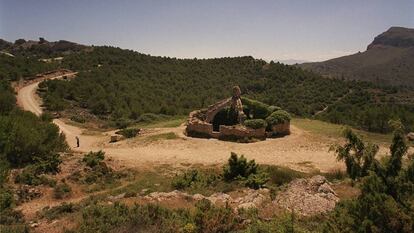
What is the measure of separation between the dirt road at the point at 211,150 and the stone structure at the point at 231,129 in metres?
0.69

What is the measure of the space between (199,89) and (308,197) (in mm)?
40596

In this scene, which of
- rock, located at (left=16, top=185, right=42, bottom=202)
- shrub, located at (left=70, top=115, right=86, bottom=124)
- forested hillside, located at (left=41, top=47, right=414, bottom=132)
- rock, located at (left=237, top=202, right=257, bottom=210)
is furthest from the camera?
forested hillside, located at (left=41, top=47, right=414, bottom=132)

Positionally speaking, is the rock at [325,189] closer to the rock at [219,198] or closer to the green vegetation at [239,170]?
the green vegetation at [239,170]

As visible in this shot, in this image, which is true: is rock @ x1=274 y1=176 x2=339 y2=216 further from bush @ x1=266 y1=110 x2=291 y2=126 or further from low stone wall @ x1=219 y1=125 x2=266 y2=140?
bush @ x1=266 y1=110 x2=291 y2=126

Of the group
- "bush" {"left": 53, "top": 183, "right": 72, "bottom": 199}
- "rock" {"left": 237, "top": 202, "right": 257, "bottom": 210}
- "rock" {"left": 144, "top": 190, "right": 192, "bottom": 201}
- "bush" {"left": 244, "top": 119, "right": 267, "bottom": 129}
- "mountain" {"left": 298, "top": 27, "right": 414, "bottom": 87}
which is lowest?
"bush" {"left": 53, "top": 183, "right": 72, "bottom": 199}

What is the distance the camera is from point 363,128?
106 feet

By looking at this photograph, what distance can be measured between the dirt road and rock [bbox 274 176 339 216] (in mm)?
5357

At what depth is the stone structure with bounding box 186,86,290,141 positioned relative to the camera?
80.7ft

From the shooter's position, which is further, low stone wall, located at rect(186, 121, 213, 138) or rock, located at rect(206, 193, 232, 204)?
low stone wall, located at rect(186, 121, 213, 138)

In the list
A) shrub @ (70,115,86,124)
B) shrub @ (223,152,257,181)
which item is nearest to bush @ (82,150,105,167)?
shrub @ (223,152,257,181)

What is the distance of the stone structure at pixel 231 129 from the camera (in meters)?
24.6

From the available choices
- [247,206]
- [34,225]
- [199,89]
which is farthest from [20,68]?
[247,206]

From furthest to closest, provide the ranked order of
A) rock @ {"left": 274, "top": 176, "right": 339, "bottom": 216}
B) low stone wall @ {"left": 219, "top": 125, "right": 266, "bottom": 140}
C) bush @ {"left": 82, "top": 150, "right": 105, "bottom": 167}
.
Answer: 1. low stone wall @ {"left": 219, "top": 125, "right": 266, "bottom": 140}
2. bush @ {"left": 82, "top": 150, "right": 105, "bottom": 167}
3. rock @ {"left": 274, "top": 176, "right": 339, "bottom": 216}

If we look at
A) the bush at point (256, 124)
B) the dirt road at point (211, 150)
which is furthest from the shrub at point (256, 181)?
the bush at point (256, 124)
